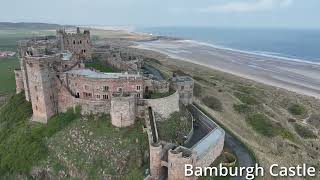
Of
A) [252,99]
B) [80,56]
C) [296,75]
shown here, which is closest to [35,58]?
[80,56]

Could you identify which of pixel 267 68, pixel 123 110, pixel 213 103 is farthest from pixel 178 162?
pixel 267 68

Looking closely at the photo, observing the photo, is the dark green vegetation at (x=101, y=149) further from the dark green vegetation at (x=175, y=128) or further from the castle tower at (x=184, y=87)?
the castle tower at (x=184, y=87)

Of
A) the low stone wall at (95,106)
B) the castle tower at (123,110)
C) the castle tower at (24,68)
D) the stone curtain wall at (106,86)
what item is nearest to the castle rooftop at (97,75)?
the stone curtain wall at (106,86)

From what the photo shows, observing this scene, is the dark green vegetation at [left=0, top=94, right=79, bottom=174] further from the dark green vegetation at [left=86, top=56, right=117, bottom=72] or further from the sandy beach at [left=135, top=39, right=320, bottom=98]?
the sandy beach at [left=135, top=39, right=320, bottom=98]

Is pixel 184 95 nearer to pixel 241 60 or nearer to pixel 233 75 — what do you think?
pixel 233 75

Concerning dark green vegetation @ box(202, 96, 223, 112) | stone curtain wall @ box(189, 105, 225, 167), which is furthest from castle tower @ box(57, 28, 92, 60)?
stone curtain wall @ box(189, 105, 225, 167)

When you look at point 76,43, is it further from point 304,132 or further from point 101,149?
point 304,132
